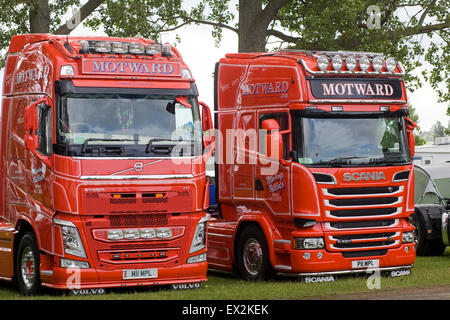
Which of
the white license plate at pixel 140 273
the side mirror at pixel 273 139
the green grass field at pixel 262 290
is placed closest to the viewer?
the green grass field at pixel 262 290

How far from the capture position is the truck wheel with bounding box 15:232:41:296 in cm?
1475

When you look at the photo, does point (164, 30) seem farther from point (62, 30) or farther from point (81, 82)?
point (81, 82)

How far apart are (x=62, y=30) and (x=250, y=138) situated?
41.4ft

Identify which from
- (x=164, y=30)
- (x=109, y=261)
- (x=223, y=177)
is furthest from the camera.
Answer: (x=164, y=30)

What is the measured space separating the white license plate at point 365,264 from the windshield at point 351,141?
1.66m

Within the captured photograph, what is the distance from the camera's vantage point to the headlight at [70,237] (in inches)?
552

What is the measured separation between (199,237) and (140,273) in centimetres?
112

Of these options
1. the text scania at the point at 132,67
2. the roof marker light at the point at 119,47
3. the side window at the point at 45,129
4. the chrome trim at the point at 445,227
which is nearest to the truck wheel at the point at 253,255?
the text scania at the point at 132,67

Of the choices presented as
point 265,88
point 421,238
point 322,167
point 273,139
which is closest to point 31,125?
point 273,139

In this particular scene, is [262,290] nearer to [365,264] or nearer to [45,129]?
[365,264]

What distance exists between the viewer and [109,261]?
14320 mm

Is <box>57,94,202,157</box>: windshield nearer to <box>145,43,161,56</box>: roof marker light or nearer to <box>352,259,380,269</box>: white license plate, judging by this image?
<box>145,43,161,56</box>: roof marker light

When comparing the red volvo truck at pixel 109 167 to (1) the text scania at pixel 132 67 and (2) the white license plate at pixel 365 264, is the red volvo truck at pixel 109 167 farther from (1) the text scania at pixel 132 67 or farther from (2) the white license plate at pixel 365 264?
(2) the white license plate at pixel 365 264

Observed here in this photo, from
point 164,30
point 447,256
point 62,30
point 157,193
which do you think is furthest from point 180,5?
point 157,193
